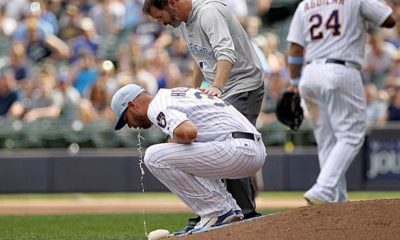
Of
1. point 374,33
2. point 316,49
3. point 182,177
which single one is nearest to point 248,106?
point 182,177

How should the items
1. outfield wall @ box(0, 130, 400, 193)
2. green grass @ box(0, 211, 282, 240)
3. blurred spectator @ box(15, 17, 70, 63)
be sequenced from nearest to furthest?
green grass @ box(0, 211, 282, 240) → outfield wall @ box(0, 130, 400, 193) → blurred spectator @ box(15, 17, 70, 63)

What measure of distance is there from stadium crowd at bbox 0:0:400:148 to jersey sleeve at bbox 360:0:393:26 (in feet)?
17.7

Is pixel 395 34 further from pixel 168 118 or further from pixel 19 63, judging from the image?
pixel 168 118

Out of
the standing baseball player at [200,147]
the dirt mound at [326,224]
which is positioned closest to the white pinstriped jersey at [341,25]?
the standing baseball player at [200,147]

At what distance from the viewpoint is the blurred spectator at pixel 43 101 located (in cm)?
1672

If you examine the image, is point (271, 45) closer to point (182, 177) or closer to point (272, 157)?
point (272, 157)

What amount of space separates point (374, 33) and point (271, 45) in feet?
5.55

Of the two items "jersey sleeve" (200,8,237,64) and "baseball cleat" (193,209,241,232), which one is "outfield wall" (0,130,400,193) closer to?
"jersey sleeve" (200,8,237,64)

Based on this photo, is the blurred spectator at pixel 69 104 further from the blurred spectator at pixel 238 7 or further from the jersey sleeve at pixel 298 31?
the jersey sleeve at pixel 298 31

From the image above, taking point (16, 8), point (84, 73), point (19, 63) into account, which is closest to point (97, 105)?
point (84, 73)

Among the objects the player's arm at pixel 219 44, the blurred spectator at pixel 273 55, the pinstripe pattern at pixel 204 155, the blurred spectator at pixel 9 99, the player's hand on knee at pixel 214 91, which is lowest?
the blurred spectator at pixel 9 99

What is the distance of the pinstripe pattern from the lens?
23.6 feet

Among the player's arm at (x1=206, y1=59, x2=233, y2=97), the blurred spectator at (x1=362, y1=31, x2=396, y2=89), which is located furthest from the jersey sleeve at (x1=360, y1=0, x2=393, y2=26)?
the blurred spectator at (x1=362, y1=31, x2=396, y2=89)

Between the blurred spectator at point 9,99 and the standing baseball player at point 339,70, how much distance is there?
762 cm
